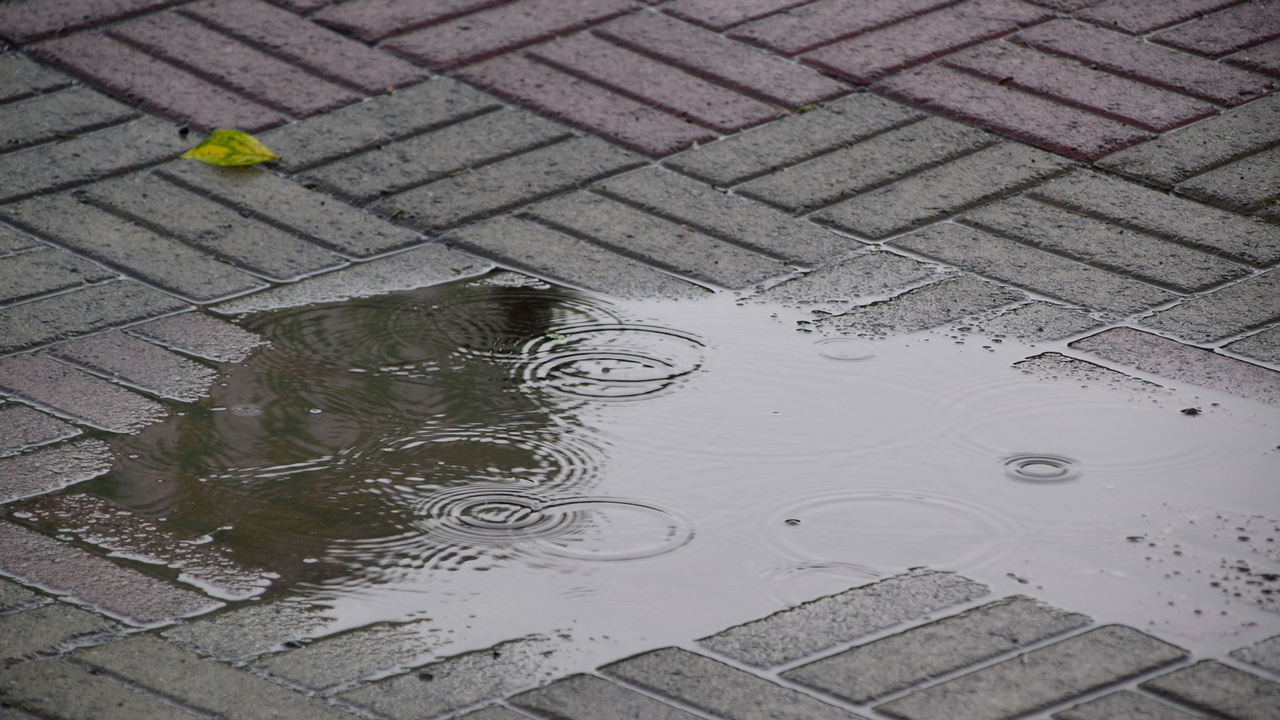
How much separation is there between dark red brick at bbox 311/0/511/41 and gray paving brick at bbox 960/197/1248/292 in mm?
1828

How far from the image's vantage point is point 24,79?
440 cm

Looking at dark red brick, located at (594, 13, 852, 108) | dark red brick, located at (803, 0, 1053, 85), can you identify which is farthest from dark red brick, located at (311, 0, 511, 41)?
dark red brick, located at (803, 0, 1053, 85)

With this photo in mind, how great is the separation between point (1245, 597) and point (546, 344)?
57.5 inches

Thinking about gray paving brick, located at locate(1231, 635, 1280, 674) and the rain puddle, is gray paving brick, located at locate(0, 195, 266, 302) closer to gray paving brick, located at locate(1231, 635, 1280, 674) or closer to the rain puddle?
the rain puddle

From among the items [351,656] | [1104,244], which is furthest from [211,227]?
[1104,244]

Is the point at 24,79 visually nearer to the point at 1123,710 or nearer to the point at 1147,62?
the point at 1147,62

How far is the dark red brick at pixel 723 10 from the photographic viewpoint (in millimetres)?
4703

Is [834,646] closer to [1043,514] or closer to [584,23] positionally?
[1043,514]

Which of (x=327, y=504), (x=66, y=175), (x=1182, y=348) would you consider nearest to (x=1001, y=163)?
(x=1182, y=348)

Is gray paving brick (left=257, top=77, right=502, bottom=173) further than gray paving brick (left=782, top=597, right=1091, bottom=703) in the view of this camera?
Yes

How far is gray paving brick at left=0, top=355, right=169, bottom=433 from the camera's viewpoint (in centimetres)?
295

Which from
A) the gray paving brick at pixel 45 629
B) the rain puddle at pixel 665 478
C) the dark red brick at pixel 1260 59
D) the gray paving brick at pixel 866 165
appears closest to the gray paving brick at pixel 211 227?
the rain puddle at pixel 665 478

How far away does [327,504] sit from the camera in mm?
2709

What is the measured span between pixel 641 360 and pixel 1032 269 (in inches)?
37.7
